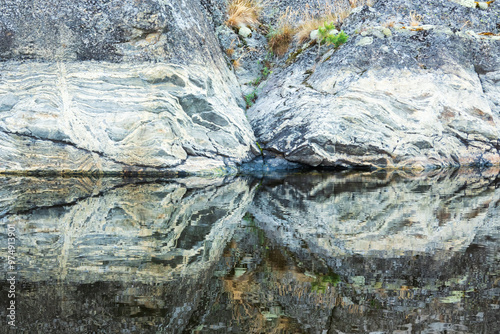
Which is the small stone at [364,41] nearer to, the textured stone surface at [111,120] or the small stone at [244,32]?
the small stone at [244,32]

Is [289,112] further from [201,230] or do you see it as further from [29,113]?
[201,230]

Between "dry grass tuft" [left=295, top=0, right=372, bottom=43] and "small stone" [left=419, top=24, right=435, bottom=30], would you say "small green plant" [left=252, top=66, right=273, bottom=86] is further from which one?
"small stone" [left=419, top=24, right=435, bottom=30]

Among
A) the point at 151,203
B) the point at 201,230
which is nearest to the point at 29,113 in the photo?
the point at 151,203

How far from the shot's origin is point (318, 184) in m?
6.55

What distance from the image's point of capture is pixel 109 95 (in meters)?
8.16

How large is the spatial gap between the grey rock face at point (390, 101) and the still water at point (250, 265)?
4106 millimetres

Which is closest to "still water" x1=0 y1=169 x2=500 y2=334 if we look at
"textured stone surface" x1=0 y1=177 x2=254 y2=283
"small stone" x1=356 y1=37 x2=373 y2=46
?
"textured stone surface" x1=0 y1=177 x2=254 y2=283

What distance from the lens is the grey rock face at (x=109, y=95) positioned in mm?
7669

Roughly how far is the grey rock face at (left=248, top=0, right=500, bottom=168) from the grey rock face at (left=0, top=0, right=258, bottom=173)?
1.27 metres

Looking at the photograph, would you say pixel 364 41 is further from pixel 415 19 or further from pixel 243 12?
pixel 243 12

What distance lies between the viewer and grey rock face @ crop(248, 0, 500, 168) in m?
8.92

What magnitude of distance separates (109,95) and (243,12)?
5437 millimetres

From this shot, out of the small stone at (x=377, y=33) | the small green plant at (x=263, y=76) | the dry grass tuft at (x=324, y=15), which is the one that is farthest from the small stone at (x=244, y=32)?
the small stone at (x=377, y=33)

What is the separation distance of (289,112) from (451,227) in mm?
6196
